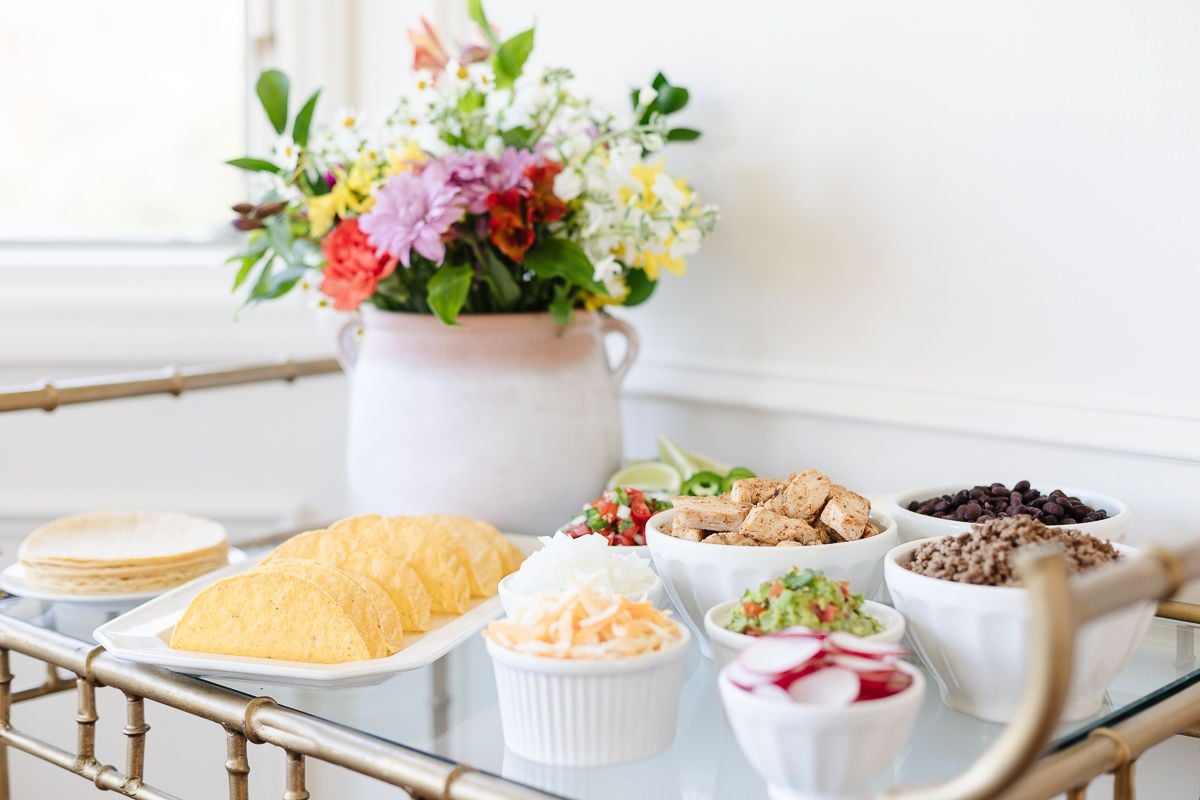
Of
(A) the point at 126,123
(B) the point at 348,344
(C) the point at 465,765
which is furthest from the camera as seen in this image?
(A) the point at 126,123

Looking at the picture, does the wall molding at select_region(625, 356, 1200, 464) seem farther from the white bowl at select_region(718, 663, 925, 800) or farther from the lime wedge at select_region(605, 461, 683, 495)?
the white bowl at select_region(718, 663, 925, 800)

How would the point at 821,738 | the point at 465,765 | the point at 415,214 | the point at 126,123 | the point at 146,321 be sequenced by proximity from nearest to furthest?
the point at 821,738 → the point at 465,765 → the point at 415,214 → the point at 146,321 → the point at 126,123

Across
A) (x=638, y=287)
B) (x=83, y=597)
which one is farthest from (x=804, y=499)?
(x=83, y=597)

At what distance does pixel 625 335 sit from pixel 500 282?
15 cm

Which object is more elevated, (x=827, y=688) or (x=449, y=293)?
(x=449, y=293)

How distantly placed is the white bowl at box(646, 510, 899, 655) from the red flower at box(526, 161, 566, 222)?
0.37m

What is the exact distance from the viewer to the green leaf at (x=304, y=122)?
1.23 meters

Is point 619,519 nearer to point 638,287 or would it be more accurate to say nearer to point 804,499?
point 804,499

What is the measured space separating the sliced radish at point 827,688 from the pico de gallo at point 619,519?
1.06 feet

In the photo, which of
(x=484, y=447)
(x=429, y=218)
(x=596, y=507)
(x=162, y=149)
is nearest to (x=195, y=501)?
(x=162, y=149)

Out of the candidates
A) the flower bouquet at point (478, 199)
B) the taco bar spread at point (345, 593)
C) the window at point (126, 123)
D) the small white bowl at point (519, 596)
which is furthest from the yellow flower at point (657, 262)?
the window at point (126, 123)

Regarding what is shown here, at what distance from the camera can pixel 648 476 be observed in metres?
1.23

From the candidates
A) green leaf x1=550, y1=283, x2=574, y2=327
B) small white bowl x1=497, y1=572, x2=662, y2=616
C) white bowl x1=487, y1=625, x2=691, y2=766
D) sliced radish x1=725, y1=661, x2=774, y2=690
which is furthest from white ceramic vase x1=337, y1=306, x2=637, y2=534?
sliced radish x1=725, y1=661, x2=774, y2=690

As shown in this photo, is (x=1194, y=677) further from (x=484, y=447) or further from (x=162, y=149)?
(x=162, y=149)
